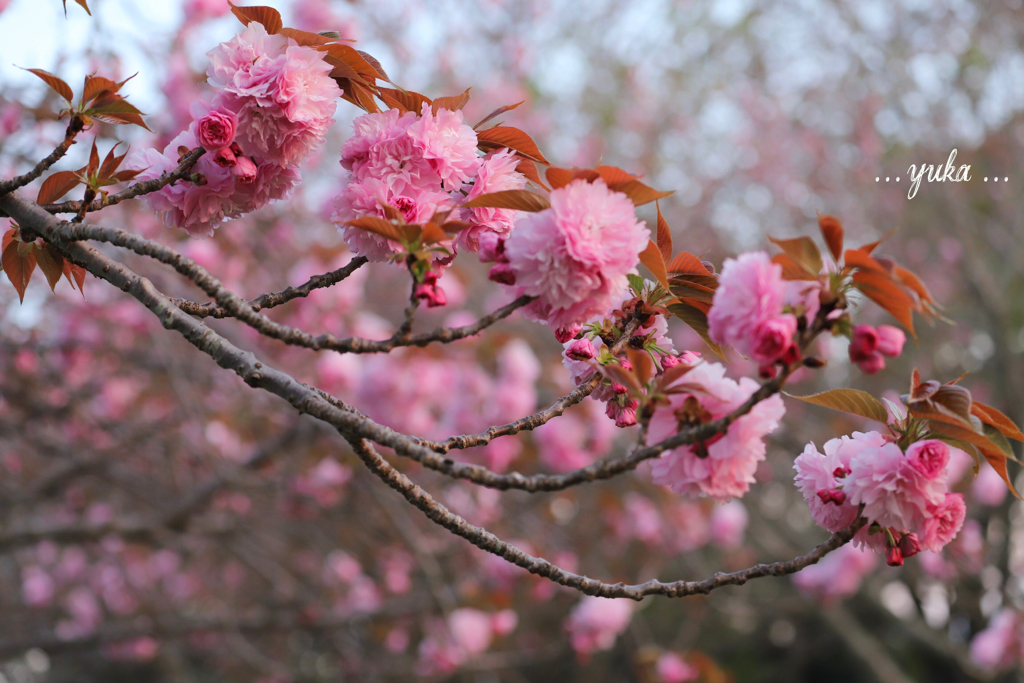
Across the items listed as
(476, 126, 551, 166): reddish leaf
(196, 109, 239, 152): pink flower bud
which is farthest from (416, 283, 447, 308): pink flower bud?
A: (196, 109, 239, 152): pink flower bud

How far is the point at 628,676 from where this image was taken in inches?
303

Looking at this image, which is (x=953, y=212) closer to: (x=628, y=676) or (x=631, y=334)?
(x=631, y=334)

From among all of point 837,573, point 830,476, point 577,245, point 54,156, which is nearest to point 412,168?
point 577,245

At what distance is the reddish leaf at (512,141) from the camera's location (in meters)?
1.01

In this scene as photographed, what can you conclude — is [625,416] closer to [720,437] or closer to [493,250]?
[720,437]

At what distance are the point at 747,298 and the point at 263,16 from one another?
80 centimetres

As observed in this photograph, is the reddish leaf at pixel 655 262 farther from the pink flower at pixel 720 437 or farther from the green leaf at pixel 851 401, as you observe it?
the green leaf at pixel 851 401

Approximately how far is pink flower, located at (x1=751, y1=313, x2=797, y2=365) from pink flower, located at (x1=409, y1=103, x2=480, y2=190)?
1.57ft

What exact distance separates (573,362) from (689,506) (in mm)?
4052

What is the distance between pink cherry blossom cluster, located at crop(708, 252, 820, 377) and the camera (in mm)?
765

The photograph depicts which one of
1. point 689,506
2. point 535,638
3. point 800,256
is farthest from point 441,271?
point 535,638

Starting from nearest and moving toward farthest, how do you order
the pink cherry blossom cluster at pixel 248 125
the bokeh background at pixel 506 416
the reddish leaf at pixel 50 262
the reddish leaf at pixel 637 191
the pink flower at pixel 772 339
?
the pink flower at pixel 772 339 → the reddish leaf at pixel 637 191 → the pink cherry blossom cluster at pixel 248 125 → the reddish leaf at pixel 50 262 → the bokeh background at pixel 506 416

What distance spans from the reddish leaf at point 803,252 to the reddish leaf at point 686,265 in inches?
6.9

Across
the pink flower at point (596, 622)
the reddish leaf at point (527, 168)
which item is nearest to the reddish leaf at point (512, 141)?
the reddish leaf at point (527, 168)
